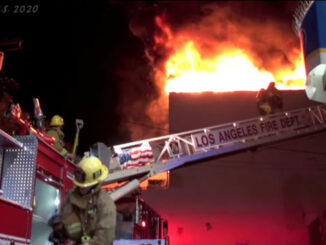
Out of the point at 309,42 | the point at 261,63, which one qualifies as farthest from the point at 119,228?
the point at 261,63

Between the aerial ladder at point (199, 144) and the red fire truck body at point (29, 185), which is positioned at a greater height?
the aerial ladder at point (199, 144)

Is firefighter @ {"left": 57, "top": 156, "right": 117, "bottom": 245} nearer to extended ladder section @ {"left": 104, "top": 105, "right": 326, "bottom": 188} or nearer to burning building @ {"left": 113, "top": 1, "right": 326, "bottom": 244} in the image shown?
extended ladder section @ {"left": 104, "top": 105, "right": 326, "bottom": 188}

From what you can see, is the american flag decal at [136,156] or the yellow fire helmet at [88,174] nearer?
→ the yellow fire helmet at [88,174]

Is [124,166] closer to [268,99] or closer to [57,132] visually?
[57,132]

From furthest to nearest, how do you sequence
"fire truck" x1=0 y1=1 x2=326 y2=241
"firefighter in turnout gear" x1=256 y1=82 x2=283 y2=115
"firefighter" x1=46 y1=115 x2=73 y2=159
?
"firefighter in turnout gear" x1=256 y1=82 x2=283 y2=115 < "firefighter" x1=46 y1=115 x2=73 y2=159 < "fire truck" x1=0 y1=1 x2=326 y2=241


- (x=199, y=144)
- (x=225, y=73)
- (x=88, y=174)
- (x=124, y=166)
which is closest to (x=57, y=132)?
(x=124, y=166)

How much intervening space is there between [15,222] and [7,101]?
51.7 feet

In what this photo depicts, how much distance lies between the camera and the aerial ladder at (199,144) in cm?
1059

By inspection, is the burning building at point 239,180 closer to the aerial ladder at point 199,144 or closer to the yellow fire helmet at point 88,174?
the aerial ladder at point 199,144

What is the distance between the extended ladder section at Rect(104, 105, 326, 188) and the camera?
1082 cm

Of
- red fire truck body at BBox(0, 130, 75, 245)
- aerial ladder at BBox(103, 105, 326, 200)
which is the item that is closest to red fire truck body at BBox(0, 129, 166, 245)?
red fire truck body at BBox(0, 130, 75, 245)

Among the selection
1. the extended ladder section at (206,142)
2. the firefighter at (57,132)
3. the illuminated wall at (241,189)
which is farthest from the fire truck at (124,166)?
the illuminated wall at (241,189)

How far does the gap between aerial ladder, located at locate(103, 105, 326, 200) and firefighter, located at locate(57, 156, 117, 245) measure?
452 cm

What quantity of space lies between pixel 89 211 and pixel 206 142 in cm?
872
